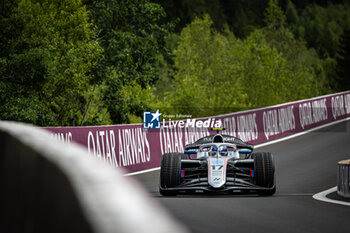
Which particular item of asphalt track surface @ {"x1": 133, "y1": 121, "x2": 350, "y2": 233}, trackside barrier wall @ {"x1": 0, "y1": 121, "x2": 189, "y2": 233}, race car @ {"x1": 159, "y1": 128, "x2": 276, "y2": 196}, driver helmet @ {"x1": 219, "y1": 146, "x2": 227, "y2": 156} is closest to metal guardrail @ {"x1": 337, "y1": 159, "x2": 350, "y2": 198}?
asphalt track surface @ {"x1": 133, "y1": 121, "x2": 350, "y2": 233}

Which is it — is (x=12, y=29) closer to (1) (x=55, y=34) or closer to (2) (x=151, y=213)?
(1) (x=55, y=34)

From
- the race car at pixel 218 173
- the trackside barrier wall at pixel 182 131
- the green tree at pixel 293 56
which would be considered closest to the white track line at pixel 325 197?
the race car at pixel 218 173

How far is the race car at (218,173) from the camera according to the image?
12.9 m

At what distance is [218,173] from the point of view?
12.8m

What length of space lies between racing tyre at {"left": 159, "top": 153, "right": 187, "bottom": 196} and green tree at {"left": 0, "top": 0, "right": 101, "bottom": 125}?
40.6 ft

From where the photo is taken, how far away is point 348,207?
11.4 meters

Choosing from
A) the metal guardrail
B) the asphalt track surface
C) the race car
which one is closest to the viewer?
the asphalt track surface

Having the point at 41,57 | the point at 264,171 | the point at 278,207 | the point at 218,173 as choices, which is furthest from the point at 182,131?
the point at 278,207

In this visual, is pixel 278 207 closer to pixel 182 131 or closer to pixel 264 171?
pixel 264 171

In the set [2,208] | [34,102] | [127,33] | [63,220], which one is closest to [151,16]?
[127,33]

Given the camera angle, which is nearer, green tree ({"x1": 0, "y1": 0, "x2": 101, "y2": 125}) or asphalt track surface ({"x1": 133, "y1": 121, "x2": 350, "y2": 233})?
asphalt track surface ({"x1": 133, "y1": 121, "x2": 350, "y2": 233})

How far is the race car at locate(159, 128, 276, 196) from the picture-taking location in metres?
12.9

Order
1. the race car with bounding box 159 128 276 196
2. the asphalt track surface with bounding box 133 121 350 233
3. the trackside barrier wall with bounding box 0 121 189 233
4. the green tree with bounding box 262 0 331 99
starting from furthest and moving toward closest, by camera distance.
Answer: the green tree with bounding box 262 0 331 99
the race car with bounding box 159 128 276 196
the asphalt track surface with bounding box 133 121 350 233
the trackside barrier wall with bounding box 0 121 189 233

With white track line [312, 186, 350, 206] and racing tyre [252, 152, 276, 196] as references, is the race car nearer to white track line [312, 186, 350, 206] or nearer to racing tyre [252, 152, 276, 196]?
racing tyre [252, 152, 276, 196]
